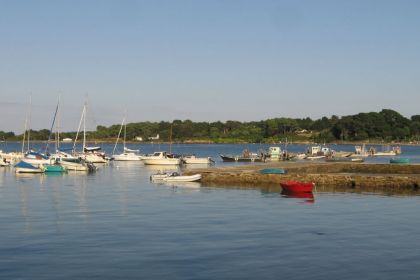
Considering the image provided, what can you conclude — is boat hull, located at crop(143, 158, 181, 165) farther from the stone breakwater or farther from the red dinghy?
the red dinghy

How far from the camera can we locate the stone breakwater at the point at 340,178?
66.7 m

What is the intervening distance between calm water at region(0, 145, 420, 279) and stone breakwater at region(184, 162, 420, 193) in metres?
7.27

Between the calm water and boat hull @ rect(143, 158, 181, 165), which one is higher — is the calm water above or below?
below

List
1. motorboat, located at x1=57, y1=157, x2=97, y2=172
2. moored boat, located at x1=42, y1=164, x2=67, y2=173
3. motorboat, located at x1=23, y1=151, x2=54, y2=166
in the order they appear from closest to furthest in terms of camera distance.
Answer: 1. moored boat, located at x1=42, y1=164, x2=67, y2=173
2. motorboat, located at x1=57, y1=157, x2=97, y2=172
3. motorboat, located at x1=23, y1=151, x2=54, y2=166

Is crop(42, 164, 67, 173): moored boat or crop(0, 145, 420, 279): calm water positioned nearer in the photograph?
crop(0, 145, 420, 279): calm water

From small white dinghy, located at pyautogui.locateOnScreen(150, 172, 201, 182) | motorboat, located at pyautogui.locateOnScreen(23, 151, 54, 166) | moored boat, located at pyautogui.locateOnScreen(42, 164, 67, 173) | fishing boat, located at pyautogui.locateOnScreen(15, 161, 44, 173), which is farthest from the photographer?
motorboat, located at pyautogui.locateOnScreen(23, 151, 54, 166)

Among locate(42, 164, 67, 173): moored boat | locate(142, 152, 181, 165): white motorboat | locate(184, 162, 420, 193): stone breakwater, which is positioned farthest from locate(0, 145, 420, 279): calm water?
locate(142, 152, 181, 165): white motorboat

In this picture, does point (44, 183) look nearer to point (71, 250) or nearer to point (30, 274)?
point (71, 250)

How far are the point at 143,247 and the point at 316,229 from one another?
12.4 m

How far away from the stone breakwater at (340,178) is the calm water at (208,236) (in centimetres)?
727

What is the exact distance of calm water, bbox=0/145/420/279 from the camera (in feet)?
92.3

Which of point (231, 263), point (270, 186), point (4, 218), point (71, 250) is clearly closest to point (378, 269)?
point (231, 263)

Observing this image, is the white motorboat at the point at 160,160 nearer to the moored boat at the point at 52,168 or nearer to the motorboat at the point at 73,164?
the motorboat at the point at 73,164

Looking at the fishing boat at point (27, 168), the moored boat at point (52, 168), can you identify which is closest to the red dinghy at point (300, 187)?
the moored boat at point (52, 168)
